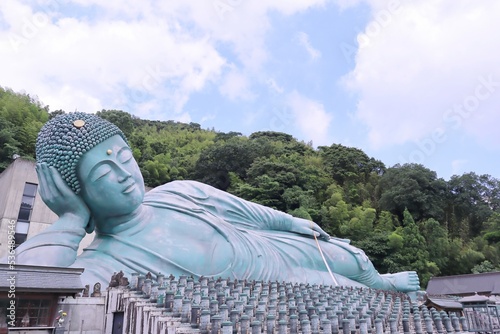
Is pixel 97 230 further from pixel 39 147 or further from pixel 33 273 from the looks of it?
pixel 33 273

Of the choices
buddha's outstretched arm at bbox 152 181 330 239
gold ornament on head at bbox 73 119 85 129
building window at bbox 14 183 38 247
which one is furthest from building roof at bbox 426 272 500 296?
gold ornament on head at bbox 73 119 85 129

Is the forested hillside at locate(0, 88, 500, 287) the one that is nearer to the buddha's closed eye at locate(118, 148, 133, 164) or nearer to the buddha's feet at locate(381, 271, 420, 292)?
the buddha's feet at locate(381, 271, 420, 292)

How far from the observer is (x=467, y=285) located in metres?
19.8

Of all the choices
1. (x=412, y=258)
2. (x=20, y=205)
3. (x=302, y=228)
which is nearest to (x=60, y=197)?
(x=302, y=228)

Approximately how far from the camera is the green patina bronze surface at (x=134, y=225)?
26.7 ft

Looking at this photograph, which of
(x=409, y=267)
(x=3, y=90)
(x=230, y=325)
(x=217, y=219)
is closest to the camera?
(x=230, y=325)

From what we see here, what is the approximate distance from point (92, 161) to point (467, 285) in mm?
18885

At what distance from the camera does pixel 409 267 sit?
2259 cm

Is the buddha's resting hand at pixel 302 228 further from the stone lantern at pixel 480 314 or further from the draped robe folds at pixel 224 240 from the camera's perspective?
the stone lantern at pixel 480 314

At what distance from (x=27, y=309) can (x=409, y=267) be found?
69.4 feet

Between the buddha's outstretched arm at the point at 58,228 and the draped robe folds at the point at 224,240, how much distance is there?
1.43ft

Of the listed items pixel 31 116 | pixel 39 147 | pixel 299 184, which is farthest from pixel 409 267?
pixel 31 116

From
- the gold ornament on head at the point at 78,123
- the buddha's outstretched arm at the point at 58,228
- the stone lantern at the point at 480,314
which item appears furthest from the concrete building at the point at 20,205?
the stone lantern at the point at 480,314

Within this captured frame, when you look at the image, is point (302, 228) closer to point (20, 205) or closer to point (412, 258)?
point (20, 205)
